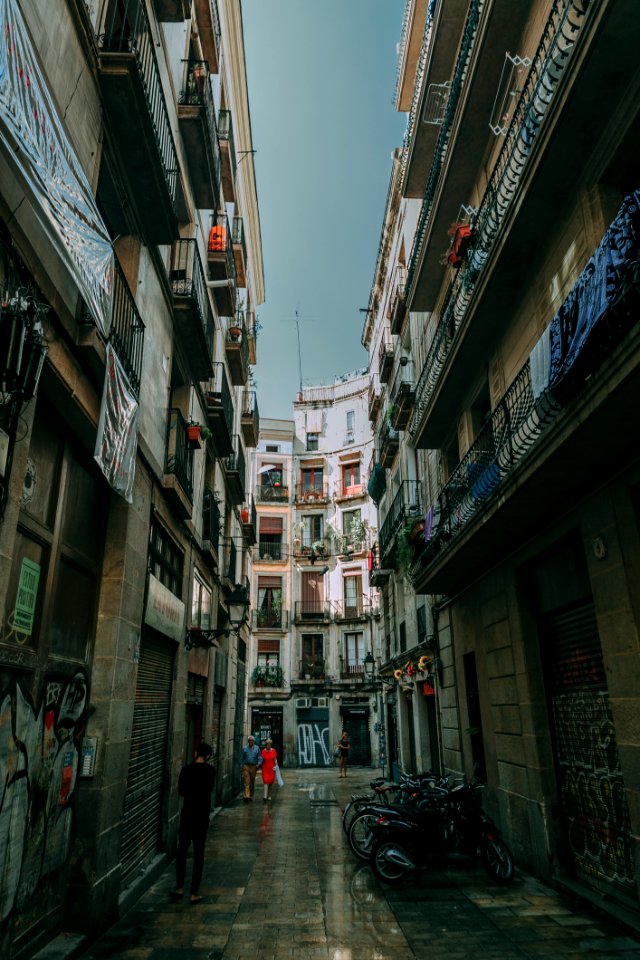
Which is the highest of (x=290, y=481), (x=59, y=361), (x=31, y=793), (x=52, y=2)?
(x=290, y=481)

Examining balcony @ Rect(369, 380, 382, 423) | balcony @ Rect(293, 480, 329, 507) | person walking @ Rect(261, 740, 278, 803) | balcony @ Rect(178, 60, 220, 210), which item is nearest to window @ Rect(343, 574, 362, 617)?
balcony @ Rect(293, 480, 329, 507)

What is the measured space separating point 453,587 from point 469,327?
17.9ft

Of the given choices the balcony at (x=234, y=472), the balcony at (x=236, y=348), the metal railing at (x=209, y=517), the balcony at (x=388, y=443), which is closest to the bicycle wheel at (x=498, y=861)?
the metal railing at (x=209, y=517)

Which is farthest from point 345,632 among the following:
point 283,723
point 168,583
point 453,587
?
point 168,583

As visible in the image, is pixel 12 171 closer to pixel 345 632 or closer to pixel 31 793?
pixel 31 793

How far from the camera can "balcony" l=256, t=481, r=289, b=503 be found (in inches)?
1522

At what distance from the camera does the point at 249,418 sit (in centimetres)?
2284

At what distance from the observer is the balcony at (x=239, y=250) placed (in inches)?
770

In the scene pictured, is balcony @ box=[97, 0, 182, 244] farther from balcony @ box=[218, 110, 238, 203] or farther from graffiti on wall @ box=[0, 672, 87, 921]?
balcony @ box=[218, 110, 238, 203]

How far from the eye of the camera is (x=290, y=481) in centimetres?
3956

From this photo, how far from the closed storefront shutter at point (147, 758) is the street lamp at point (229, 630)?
123 cm

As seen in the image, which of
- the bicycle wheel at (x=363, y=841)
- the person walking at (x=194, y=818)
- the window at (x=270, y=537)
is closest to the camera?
the person walking at (x=194, y=818)

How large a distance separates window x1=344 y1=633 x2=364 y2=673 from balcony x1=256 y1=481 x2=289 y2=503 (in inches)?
373

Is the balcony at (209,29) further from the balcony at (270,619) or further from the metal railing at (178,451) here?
the balcony at (270,619)
